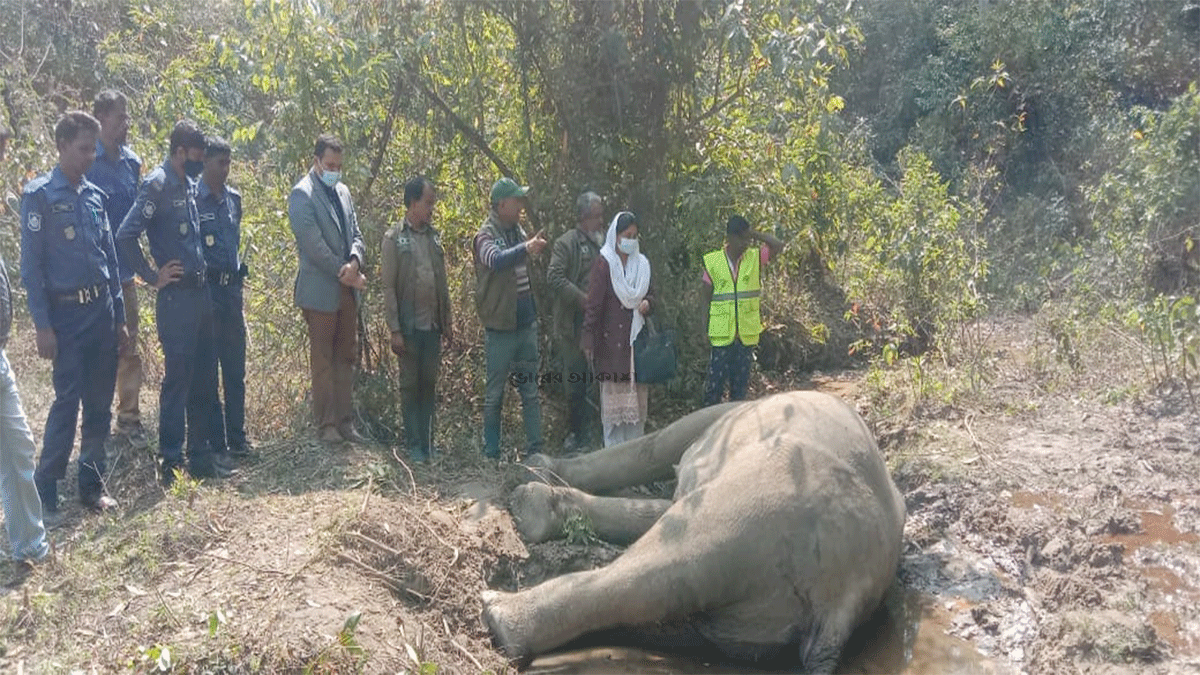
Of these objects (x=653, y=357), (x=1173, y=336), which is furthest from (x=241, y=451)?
(x=1173, y=336)

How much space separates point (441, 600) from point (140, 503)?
189 centimetres

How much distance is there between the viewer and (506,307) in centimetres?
635

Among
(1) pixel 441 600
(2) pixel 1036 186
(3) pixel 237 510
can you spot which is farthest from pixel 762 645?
(2) pixel 1036 186

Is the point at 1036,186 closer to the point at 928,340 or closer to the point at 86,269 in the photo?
the point at 928,340

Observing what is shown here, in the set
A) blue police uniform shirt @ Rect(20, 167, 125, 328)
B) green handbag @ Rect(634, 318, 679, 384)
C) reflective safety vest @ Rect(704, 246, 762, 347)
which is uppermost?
blue police uniform shirt @ Rect(20, 167, 125, 328)

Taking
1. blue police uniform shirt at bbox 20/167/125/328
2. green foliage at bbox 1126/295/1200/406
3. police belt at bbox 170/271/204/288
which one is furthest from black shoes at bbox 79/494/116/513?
green foliage at bbox 1126/295/1200/406

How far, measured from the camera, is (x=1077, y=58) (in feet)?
48.9

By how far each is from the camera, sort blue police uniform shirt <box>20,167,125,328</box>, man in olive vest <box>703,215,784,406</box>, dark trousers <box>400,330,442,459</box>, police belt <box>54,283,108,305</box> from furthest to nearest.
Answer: man in olive vest <box>703,215,784,406</box> < dark trousers <box>400,330,442,459</box> < police belt <box>54,283,108,305</box> < blue police uniform shirt <box>20,167,125,328</box>

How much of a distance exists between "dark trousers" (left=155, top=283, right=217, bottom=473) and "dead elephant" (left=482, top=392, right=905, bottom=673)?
218 centimetres

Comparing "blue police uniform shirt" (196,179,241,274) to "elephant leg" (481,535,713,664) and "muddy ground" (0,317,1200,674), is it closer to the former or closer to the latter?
"muddy ground" (0,317,1200,674)

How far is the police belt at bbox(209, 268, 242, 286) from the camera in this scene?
19.8ft

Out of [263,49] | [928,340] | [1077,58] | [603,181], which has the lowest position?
[928,340]

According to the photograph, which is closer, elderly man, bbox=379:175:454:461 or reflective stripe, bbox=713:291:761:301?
elderly man, bbox=379:175:454:461

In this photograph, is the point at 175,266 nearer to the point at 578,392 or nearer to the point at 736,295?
the point at 578,392
